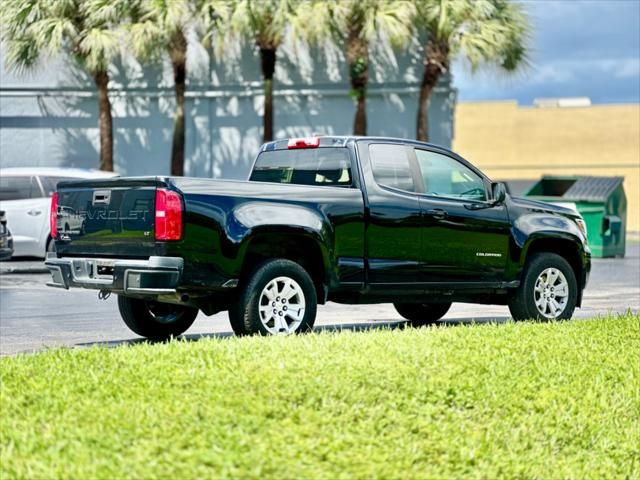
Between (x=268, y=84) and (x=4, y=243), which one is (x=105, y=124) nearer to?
(x=268, y=84)

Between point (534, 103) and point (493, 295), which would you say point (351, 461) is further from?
point (534, 103)

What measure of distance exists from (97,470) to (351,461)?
130 cm

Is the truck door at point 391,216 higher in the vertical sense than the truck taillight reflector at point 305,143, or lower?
lower

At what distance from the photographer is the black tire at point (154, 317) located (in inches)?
455

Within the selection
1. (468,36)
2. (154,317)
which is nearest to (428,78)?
(468,36)

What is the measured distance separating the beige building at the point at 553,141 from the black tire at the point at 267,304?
227ft

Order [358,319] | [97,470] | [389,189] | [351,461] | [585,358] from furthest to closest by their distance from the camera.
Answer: [358,319] < [389,189] < [585,358] < [351,461] < [97,470]

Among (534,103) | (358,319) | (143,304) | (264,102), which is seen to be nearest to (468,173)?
(358,319)

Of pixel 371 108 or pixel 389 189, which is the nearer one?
pixel 389 189

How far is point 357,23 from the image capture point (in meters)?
Answer: 34.0

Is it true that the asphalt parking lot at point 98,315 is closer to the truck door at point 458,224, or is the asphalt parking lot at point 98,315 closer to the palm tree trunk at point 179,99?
the truck door at point 458,224

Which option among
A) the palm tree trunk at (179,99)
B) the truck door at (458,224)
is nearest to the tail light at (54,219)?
the truck door at (458,224)

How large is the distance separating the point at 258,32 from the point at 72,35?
5.03 m

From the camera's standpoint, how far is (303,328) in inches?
423
